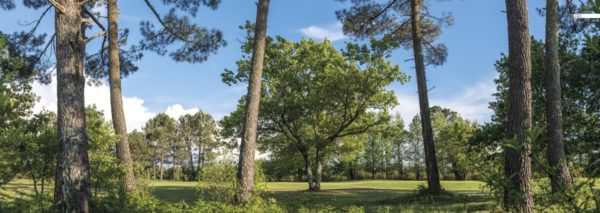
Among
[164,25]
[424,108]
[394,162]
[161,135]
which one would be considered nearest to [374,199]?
[424,108]

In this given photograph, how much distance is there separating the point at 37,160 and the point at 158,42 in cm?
574

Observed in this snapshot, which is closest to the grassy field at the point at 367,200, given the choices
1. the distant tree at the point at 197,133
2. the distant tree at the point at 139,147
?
the distant tree at the point at 139,147

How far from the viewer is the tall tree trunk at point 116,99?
1207 centimetres

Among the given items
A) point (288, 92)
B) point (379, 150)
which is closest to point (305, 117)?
point (288, 92)

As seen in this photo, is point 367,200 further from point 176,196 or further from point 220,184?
point 176,196

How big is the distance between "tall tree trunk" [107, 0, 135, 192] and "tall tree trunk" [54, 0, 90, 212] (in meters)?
3.88

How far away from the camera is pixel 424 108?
15891mm

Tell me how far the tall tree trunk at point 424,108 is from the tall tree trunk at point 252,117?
6936mm

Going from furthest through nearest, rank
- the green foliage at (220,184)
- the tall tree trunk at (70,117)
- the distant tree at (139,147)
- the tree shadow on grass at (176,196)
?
the distant tree at (139,147), the tree shadow on grass at (176,196), the green foliage at (220,184), the tall tree trunk at (70,117)

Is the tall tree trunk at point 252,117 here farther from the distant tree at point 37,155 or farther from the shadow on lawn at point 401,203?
the distant tree at point 37,155

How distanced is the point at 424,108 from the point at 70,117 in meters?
11.6

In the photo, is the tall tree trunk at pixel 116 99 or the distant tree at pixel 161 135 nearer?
the tall tree trunk at pixel 116 99

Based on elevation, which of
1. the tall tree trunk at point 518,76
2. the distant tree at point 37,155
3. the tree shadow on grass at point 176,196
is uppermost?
the tall tree trunk at point 518,76

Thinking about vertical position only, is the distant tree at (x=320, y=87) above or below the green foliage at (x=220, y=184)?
above
